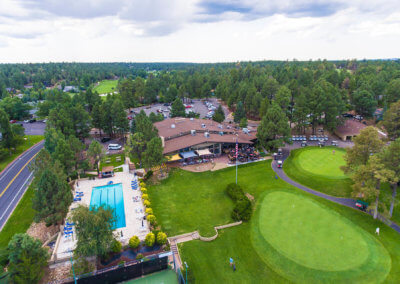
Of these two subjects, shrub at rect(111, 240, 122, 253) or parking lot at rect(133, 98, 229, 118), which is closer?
shrub at rect(111, 240, 122, 253)

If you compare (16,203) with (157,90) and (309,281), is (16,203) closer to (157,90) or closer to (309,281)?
(309,281)

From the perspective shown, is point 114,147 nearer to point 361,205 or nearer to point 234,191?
point 234,191

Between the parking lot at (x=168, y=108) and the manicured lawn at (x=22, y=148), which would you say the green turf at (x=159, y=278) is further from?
the parking lot at (x=168, y=108)

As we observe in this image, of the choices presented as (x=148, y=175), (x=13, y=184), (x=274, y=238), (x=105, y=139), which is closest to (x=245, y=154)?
(x=148, y=175)

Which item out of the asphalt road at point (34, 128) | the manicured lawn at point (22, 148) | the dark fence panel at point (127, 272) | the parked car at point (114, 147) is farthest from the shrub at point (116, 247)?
the asphalt road at point (34, 128)

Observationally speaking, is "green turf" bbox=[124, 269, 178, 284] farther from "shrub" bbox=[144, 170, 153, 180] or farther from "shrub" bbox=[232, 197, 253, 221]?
"shrub" bbox=[144, 170, 153, 180]

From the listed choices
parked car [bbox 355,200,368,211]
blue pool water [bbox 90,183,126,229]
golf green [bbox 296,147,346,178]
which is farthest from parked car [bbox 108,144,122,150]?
parked car [bbox 355,200,368,211]

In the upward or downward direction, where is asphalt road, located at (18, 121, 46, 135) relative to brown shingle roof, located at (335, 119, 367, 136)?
downward
